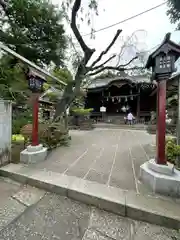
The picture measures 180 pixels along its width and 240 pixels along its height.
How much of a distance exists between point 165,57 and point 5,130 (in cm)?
348

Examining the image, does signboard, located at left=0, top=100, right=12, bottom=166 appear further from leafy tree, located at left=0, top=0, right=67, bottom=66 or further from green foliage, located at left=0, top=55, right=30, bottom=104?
leafy tree, located at left=0, top=0, right=67, bottom=66

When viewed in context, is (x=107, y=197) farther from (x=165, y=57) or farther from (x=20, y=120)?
(x=20, y=120)

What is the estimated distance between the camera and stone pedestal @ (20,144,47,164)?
11.5ft

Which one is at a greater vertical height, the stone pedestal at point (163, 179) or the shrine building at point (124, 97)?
the shrine building at point (124, 97)

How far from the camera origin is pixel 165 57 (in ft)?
7.94

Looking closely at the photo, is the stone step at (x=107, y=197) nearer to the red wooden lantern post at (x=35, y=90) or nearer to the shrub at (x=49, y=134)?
the red wooden lantern post at (x=35, y=90)

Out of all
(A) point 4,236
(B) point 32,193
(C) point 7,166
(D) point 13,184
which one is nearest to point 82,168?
(B) point 32,193

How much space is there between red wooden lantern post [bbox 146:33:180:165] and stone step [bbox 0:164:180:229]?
2.38ft

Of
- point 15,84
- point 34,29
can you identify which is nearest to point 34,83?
point 15,84

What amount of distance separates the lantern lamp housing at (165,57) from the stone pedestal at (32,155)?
120 inches

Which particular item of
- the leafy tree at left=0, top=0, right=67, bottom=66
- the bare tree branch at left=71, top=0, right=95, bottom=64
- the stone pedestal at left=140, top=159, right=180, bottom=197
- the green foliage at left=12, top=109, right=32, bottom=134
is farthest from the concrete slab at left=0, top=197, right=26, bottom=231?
the leafy tree at left=0, top=0, right=67, bottom=66

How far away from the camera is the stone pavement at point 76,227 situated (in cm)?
167

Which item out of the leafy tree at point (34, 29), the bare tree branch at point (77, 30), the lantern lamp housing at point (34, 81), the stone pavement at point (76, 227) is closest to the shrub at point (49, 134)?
the lantern lamp housing at point (34, 81)

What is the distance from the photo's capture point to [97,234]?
169 cm
